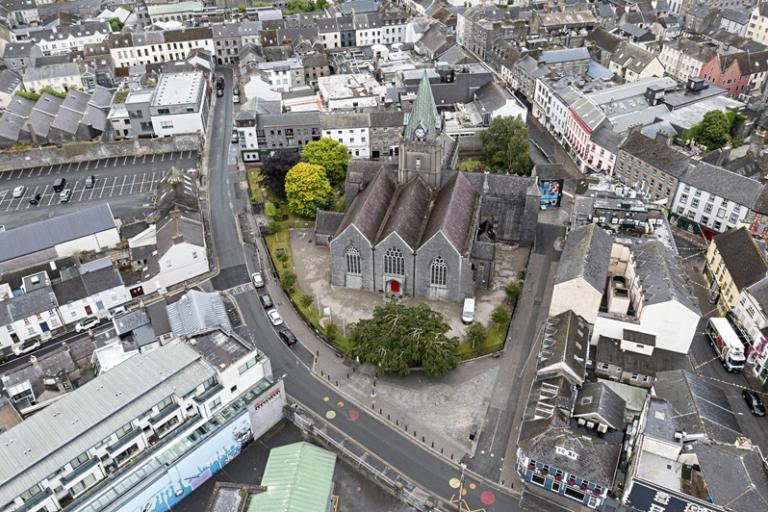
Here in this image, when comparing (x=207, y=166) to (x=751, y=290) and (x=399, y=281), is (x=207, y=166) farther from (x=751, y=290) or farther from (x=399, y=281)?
(x=751, y=290)

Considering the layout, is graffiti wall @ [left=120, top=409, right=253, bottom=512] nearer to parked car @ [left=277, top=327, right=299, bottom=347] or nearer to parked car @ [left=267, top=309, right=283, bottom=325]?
parked car @ [left=277, top=327, right=299, bottom=347]

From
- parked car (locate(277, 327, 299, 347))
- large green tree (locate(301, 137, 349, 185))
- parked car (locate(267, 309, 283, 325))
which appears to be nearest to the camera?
parked car (locate(277, 327, 299, 347))

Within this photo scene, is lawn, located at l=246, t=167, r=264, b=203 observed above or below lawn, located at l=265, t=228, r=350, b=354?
above

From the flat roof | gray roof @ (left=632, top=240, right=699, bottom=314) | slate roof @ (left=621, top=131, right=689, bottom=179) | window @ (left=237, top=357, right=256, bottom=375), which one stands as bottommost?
window @ (left=237, top=357, right=256, bottom=375)

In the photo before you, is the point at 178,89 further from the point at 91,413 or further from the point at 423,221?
the point at 91,413

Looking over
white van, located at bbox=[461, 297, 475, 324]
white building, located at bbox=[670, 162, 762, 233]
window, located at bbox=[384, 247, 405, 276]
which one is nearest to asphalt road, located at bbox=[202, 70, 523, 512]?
window, located at bbox=[384, 247, 405, 276]

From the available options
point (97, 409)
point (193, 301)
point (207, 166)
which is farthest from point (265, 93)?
point (97, 409)
